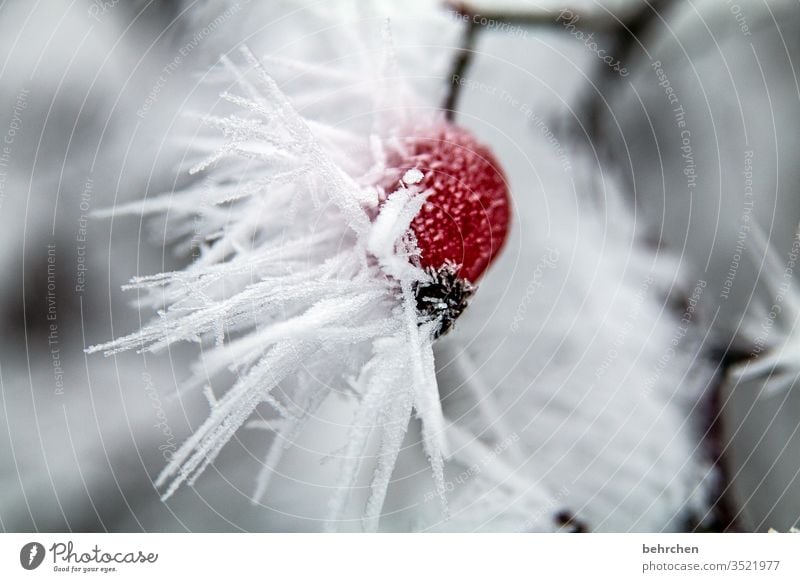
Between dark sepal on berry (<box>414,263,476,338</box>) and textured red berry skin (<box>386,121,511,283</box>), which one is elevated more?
textured red berry skin (<box>386,121,511,283</box>)

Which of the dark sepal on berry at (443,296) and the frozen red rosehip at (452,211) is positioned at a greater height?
the frozen red rosehip at (452,211)

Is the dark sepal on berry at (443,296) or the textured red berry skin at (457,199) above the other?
the textured red berry skin at (457,199)

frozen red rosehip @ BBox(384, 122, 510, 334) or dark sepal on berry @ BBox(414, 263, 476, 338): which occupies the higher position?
frozen red rosehip @ BBox(384, 122, 510, 334)
